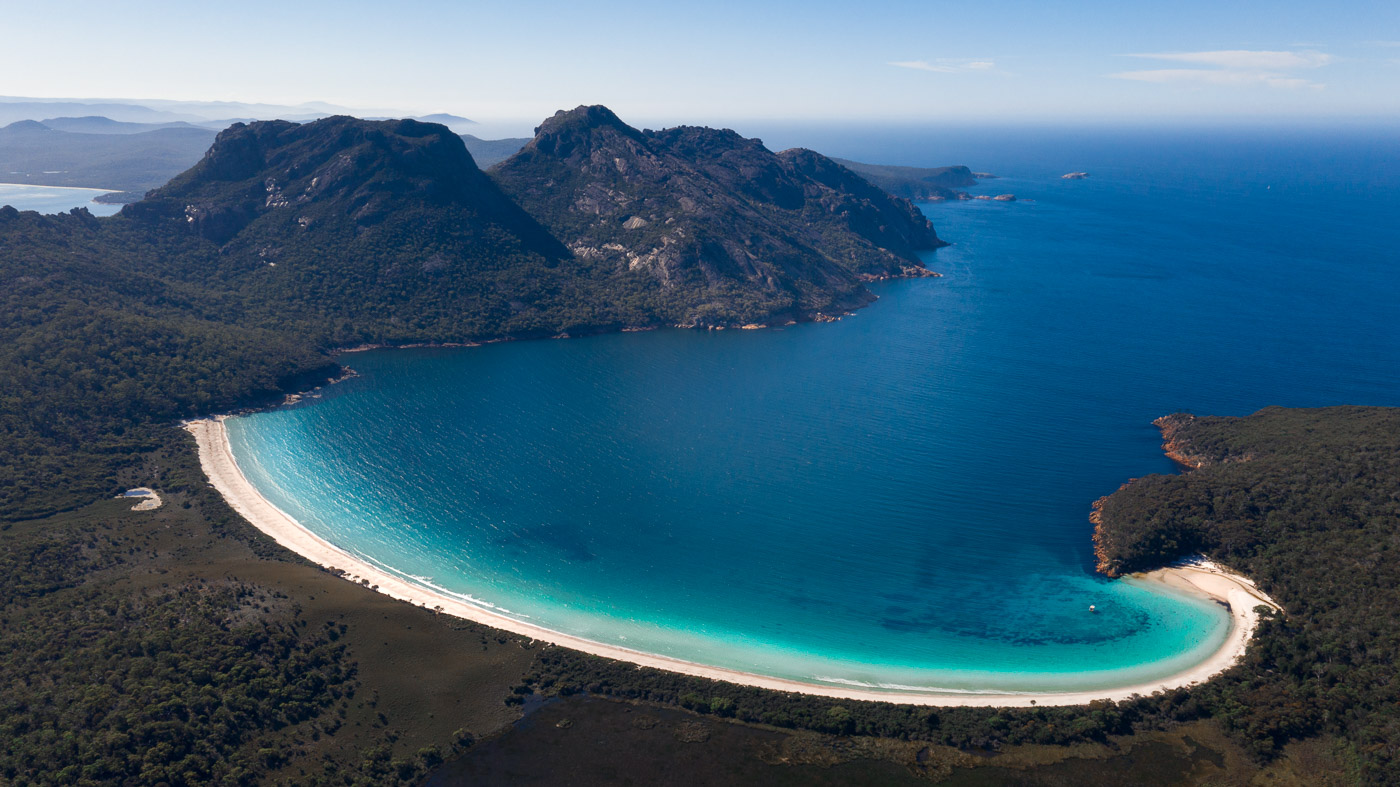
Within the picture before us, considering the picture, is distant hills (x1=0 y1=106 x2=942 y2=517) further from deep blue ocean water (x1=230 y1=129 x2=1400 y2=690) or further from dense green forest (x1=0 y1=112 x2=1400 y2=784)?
deep blue ocean water (x1=230 y1=129 x2=1400 y2=690)

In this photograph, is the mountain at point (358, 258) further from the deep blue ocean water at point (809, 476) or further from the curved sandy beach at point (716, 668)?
the curved sandy beach at point (716, 668)

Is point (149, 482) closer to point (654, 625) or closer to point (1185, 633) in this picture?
point (654, 625)

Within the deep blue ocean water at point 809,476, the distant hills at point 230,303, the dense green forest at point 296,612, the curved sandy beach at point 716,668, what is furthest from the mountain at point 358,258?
the curved sandy beach at point 716,668

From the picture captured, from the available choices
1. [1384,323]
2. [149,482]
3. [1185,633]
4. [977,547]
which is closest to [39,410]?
[149,482]

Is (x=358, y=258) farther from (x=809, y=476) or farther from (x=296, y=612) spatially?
(x=809, y=476)

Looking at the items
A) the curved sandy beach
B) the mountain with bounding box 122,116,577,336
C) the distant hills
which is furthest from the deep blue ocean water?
the mountain with bounding box 122,116,577,336

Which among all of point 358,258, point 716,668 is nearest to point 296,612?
point 716,668
